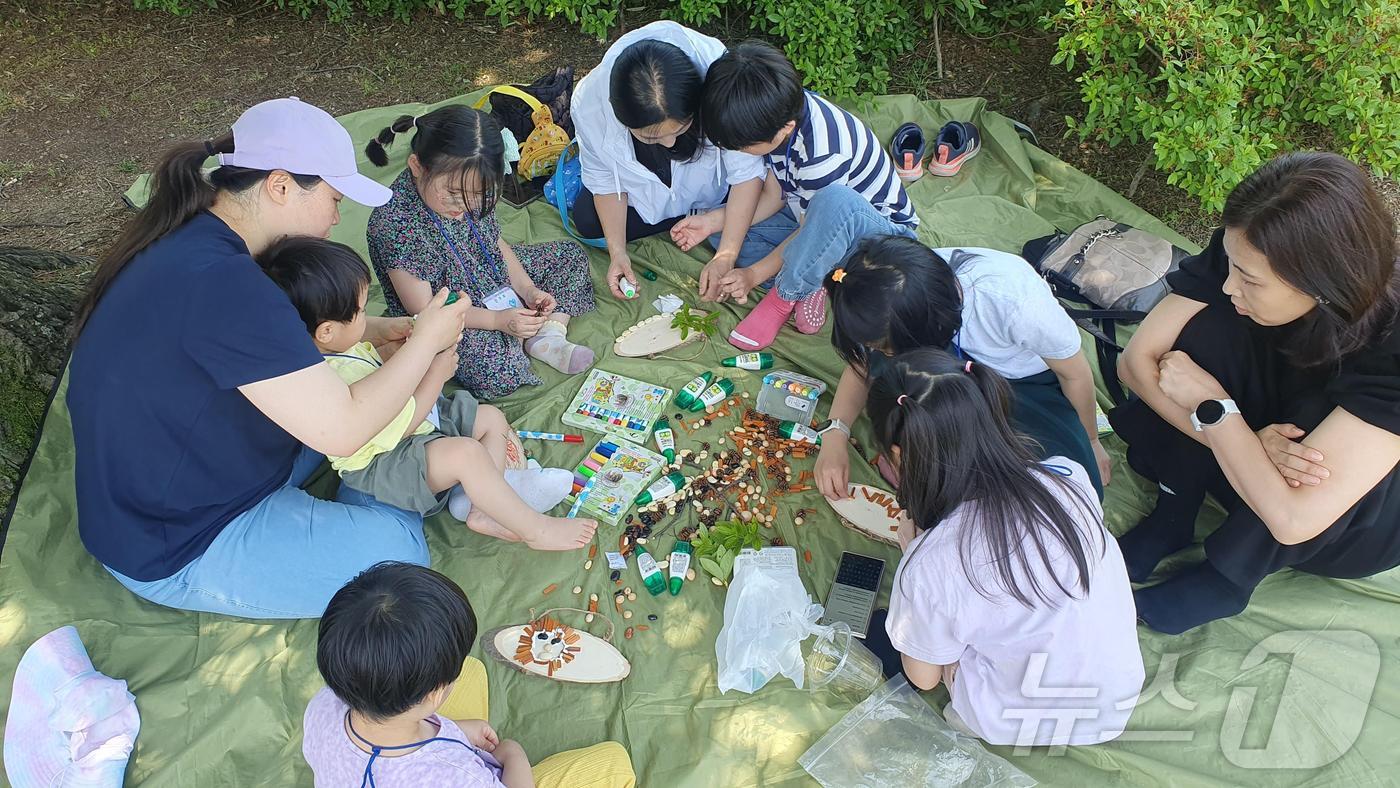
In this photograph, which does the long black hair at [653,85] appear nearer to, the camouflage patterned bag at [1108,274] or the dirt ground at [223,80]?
the camouflage patterned bag at [1108,274]

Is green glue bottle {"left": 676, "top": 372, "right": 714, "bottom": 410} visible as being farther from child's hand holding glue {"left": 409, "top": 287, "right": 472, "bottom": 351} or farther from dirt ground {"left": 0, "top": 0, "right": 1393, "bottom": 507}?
dirt ground {"left": 0, "top": 0, "right": 1393, "bottom": 507}

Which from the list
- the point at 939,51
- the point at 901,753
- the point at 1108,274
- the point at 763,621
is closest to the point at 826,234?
the point at 1108,274

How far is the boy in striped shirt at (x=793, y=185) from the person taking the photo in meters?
2.85

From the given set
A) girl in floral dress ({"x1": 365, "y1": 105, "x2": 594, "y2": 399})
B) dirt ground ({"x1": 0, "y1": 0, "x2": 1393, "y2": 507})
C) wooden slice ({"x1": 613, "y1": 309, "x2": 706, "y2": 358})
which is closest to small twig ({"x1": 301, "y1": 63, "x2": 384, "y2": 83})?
dirt ground ({"x1": 0, "y1": 0, "x2": 1393, "y2": 507})

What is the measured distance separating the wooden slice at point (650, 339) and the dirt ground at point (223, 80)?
2400 millimetres

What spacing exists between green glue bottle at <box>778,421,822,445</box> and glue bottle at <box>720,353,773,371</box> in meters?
0.32

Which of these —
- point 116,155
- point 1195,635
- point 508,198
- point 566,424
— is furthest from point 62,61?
point 1195,635

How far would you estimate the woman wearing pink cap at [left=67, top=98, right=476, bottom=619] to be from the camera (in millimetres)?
2035

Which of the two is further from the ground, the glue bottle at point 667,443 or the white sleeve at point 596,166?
the white sleeve at point 596,166

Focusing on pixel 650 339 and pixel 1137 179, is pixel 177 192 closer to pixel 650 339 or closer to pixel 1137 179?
pixel 650 339

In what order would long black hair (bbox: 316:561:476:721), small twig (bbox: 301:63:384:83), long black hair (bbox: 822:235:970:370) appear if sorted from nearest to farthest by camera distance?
long black hair (bbox: 316:561:476:721)
long black hair (bbox: 822:235:970:370)
small twig (bbox: 301:63:384:83)

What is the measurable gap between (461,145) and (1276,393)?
99.1 inches

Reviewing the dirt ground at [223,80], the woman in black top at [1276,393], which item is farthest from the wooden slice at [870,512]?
the dirt ground at [223,80]

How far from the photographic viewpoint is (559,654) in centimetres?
248
